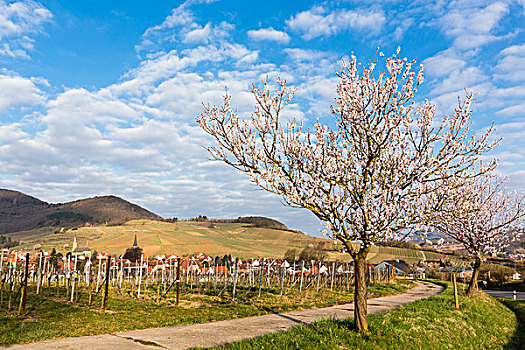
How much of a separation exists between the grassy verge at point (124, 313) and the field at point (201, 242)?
192 ft

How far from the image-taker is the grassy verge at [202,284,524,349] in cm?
941

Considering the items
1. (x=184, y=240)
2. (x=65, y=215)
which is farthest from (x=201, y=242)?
(x=65, y=215)

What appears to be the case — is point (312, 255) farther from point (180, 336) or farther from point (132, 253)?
point (180, 336)

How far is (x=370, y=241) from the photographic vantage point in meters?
10.1

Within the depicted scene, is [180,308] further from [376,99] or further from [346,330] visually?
[376,99]

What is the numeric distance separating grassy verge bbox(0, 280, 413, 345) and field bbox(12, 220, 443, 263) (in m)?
58.5

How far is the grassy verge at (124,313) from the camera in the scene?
11151mm

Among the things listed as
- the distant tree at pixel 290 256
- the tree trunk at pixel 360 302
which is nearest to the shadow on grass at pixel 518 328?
the tree trunk at pixel 360 302

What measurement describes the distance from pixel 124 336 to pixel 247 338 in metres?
3.56

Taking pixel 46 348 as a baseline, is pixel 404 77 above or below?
above

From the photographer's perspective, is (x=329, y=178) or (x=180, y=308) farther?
(x=180, y=308)

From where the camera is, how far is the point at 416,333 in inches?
459

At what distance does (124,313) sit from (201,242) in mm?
75925

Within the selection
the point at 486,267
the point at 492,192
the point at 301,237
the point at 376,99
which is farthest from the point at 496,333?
the point at 301,237
